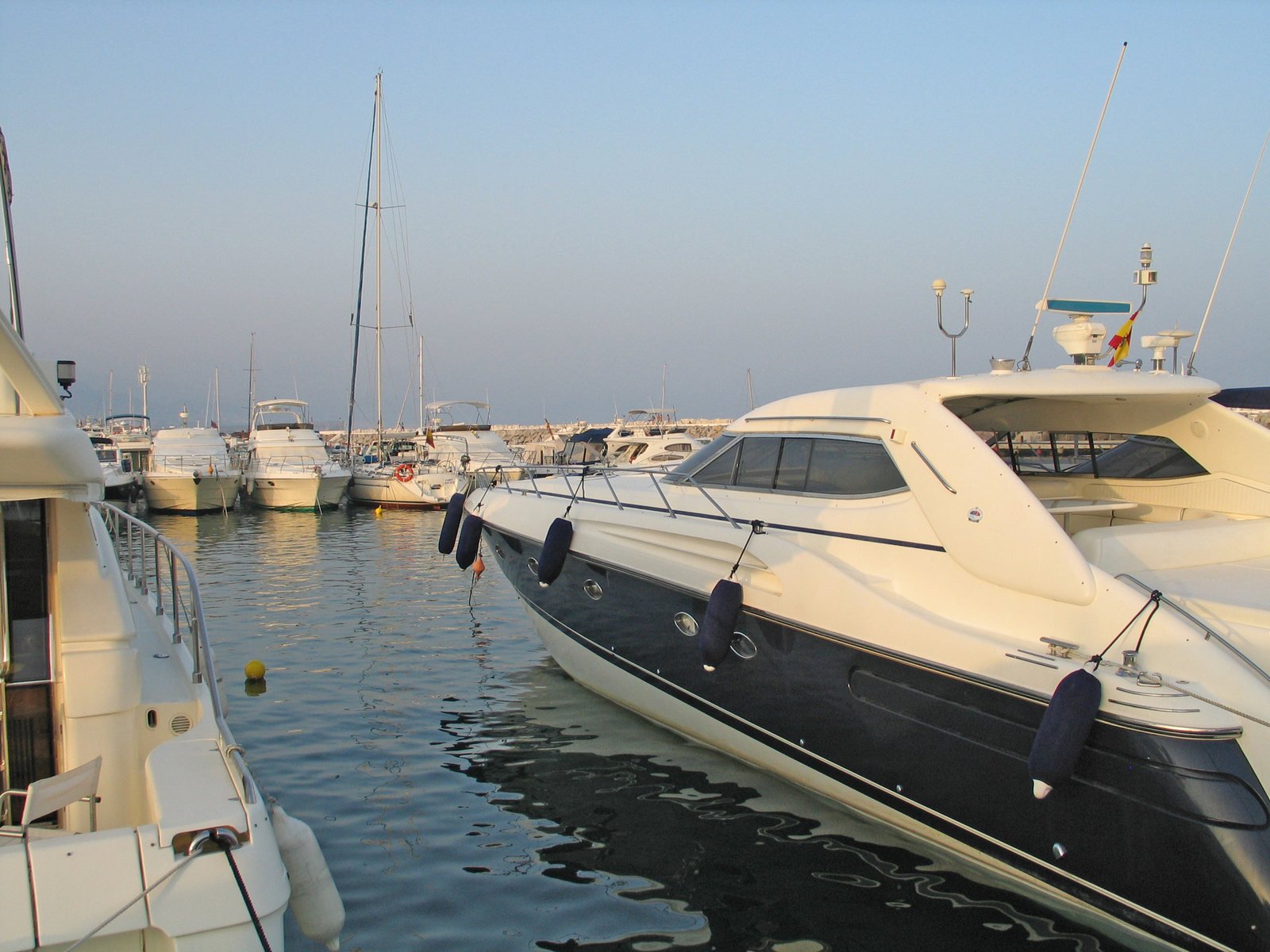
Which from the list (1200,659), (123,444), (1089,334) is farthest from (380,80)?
(1200,659)

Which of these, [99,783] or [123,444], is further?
[123,444]

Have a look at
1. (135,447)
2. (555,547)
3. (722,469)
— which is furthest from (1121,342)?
(135,447)

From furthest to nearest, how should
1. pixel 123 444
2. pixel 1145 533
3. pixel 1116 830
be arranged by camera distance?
1. pixel 123 444
2. pixel 1145 533
3. pixel 1116 830

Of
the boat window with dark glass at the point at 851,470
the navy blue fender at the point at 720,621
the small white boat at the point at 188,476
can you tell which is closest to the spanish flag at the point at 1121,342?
the boat window with dark glass at the point at 851,470

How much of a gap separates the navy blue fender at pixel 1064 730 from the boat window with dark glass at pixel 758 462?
318 cm

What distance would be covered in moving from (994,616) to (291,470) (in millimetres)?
30116

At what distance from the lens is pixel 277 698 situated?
29.8 ft

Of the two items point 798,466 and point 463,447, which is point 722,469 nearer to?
point 798,466

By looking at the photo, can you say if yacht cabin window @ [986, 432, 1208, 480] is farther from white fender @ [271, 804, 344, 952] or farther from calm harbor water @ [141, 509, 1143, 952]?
white fender @ [271, 804, 344, 952]

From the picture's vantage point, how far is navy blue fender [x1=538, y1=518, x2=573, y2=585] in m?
8.16

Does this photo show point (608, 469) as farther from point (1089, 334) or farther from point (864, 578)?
point (1089, 334)

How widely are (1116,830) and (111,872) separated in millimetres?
3997

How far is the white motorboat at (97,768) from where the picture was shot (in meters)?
3.02

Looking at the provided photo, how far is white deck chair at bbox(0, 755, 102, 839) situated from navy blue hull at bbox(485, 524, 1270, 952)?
3.79 m
